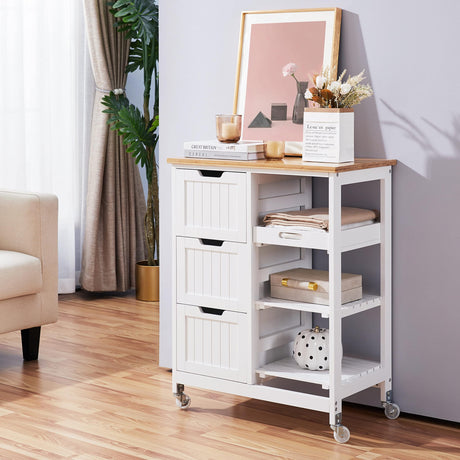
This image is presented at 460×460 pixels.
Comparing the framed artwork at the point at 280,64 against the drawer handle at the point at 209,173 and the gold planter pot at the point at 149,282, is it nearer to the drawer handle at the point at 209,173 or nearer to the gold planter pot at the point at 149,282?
the drawer handle at the point at 209,173

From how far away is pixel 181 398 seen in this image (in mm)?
3082

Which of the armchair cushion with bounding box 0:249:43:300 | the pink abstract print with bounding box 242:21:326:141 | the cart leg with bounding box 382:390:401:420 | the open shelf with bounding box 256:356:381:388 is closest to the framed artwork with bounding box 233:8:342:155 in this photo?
the pink abstract print with bounding box 242:21:326:141

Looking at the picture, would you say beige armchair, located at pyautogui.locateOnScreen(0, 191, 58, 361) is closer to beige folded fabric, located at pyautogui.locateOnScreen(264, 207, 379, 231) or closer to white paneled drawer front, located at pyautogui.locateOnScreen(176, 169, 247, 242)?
white paneled drawer front, located at pyautogui.locateOnScreen(176, 169, 247, 242)

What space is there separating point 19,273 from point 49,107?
1.54 m

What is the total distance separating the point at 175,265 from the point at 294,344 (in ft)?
1.55

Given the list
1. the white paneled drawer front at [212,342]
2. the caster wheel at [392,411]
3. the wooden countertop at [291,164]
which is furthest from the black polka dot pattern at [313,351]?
the wooden countertop at [291,164]

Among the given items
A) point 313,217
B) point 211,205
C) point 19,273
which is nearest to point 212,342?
point 211,205

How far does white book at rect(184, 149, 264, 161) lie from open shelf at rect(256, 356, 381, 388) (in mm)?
671

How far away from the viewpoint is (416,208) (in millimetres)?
2902

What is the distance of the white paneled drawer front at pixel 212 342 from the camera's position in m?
2.90

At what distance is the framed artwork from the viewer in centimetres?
299

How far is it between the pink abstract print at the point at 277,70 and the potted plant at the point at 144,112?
148 cm

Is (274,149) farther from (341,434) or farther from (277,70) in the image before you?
(341,434)

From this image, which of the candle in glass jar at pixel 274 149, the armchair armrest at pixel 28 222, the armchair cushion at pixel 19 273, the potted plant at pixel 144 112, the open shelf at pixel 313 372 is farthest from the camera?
the potted plant at pixel 144 112
